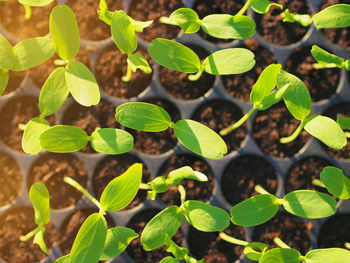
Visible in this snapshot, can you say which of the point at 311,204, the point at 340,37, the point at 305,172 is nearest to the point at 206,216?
the point at 311,204

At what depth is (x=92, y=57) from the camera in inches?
30.9

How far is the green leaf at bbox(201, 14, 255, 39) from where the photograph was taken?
0.66m

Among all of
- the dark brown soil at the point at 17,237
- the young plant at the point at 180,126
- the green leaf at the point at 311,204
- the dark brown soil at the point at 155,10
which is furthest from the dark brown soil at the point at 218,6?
the dark brown soil at the point at 17,237

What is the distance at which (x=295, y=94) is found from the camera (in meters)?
0.63

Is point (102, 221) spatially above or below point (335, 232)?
above

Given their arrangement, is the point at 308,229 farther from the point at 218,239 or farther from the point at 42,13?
the point at 42,13

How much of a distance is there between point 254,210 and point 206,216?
9 centimetres

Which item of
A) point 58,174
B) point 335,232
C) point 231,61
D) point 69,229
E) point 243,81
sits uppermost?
point 231,61

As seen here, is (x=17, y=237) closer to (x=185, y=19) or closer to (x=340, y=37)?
(x=185, y=19)

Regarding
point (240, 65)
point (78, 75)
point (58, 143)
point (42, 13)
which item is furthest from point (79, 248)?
point (42, 13)

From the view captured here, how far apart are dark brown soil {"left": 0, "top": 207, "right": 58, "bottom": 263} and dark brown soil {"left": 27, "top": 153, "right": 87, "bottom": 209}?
59mm

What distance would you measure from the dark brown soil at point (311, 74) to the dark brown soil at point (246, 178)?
188 mm

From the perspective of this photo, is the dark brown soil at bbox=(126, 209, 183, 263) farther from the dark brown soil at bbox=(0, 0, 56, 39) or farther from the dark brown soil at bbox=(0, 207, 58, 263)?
the dark brown soil at bbox=(0, 0, 56, 39)

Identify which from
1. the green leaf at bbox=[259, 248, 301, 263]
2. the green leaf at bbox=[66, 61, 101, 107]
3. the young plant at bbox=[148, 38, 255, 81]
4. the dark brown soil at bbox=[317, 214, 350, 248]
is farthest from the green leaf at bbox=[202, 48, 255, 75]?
the dark brown soil at bbox=[317, 214, 350, 248]
